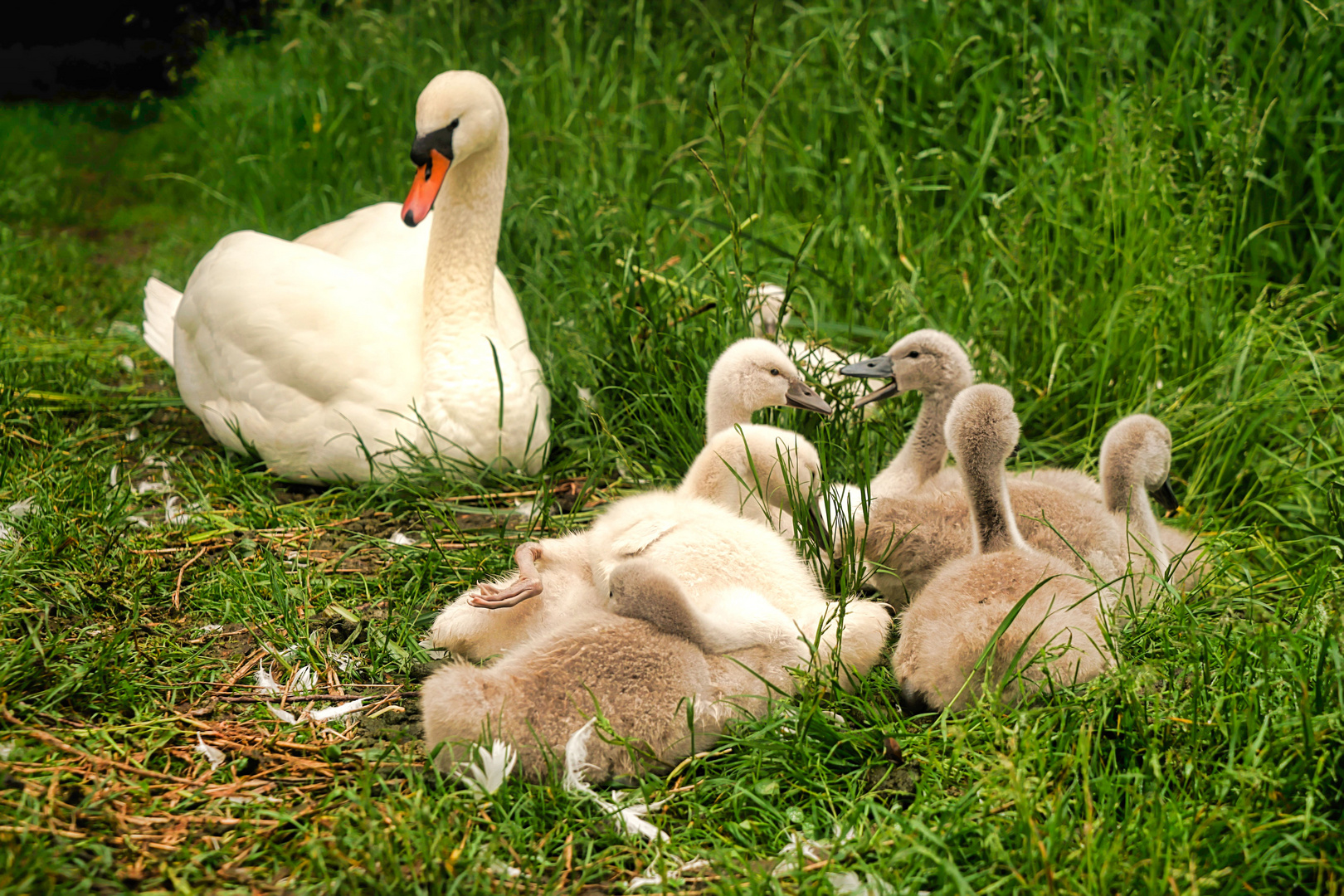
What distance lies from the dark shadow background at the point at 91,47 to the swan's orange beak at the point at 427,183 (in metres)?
7.63

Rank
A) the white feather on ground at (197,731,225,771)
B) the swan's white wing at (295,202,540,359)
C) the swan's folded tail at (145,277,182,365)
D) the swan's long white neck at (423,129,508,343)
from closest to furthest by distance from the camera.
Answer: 1. the white feather on ground at (197,731,225,771)
2. the swan's long white neck at (423,129,508,343)
3. the swan's white wing at (295,202,540,359)
4. the swan's folded tail at (145,277,182,365)

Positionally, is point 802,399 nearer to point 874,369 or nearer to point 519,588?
point 874,369

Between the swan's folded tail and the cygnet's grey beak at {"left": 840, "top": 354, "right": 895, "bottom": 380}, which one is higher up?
the cygnet's grey beak at {"left": 840, "top": 354, "right": 895, "bottom": 380}

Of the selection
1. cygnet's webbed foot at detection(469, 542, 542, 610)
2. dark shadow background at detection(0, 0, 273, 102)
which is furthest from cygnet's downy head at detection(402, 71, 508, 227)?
dark shadow background at detection(0, 0, 273, 102)

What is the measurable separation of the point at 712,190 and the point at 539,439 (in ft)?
7.42

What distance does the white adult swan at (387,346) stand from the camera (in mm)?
3996

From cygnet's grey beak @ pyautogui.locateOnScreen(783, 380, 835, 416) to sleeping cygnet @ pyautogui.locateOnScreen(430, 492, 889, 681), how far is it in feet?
2.06

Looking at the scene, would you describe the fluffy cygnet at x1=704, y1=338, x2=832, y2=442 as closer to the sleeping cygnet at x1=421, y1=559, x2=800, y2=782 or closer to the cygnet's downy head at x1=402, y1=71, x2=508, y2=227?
the sleeping cygnet at x1=421, y1=559, x2=800, y2=782

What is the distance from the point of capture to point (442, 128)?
4066 millimetres

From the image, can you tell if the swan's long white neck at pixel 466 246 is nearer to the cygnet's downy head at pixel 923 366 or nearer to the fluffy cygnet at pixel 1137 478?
the cygnet's downy head at pixel 923 366

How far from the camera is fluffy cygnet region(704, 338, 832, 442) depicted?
3432mm

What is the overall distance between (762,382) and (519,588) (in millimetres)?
1157

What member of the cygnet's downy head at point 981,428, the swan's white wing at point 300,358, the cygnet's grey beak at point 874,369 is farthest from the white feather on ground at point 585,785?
the swan's white wing at point 300,358

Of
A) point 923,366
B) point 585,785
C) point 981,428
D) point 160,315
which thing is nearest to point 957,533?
point 981,428
